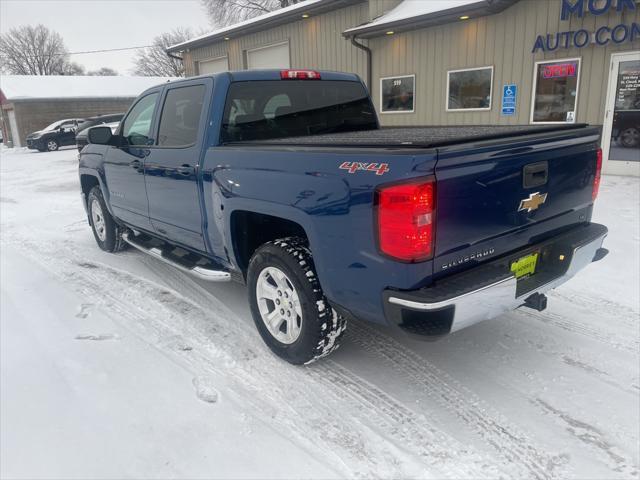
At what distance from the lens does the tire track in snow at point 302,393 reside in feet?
7.91

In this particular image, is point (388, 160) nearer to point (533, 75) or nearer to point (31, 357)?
point (31, 357)

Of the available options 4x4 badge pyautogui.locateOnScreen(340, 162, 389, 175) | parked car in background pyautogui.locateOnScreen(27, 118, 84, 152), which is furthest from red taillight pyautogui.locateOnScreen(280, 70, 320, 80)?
parked car in background pyautogui.locateOnScreen(27, 118, 84, 152)

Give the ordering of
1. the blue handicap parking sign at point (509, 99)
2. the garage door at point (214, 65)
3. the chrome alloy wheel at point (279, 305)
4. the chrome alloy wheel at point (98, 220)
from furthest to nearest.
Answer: the garage door at point (214, 65)
the blue handicap parking sign at point (509, 99)
the chrome alloy wheel at point (98, 220)
the chrome alloy wheel at point (279, 305)

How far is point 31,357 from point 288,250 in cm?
196

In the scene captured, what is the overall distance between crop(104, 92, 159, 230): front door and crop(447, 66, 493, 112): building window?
883 cm

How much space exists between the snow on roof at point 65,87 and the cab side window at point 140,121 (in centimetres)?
2793

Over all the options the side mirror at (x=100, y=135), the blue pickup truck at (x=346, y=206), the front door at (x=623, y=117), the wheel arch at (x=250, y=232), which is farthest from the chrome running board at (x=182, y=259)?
the front door at (x=623, y=117)

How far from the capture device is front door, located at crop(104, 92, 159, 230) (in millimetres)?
4578

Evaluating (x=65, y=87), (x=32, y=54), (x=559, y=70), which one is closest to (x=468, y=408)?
(x=559, y=70)

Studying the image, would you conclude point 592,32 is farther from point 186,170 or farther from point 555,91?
point 186,170

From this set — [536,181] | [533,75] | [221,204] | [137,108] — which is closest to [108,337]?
[221,204]

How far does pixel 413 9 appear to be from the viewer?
12.4 m

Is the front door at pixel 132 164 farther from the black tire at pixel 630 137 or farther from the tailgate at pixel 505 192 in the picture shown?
the black tire at pixel 630 137

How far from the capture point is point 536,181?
110 inches
